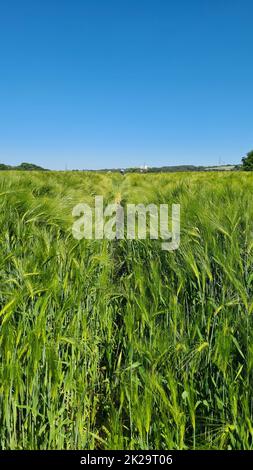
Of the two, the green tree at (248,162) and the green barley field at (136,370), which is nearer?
the green barley field at (136,370)

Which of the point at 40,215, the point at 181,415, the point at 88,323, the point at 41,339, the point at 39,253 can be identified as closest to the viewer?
the point at 181,415

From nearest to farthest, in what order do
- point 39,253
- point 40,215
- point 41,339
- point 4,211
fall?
1. point 41,339
2. point 39,253
3. point 4,211
4. point 40,215

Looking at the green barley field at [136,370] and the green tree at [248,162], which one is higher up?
the green tree at [248,162]

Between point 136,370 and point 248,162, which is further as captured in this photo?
point 248,162

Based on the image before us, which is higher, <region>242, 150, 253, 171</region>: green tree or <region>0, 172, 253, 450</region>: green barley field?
<region>242, 150, 253, 171</region>: green tree

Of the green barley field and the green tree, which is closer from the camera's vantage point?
the green barley field

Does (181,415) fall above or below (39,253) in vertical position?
below

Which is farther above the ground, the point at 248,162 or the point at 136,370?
the point at 248,162

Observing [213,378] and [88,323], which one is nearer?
[213,378]
